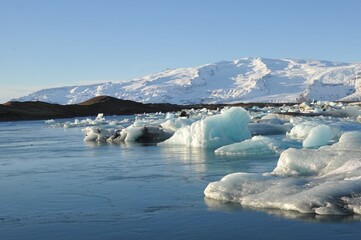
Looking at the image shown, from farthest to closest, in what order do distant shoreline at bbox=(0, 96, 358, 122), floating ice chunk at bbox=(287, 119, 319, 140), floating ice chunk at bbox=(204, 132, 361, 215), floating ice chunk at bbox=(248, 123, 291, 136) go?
distant shoreline at bbox=(0, 96, 358, 122), floating ice chunk at bbox=(248, 123, 291, 136), floating ice chunk at bbox=(287, 119, 319, 140), floating ice chunk at bbox=(204, 132, 361, 215)

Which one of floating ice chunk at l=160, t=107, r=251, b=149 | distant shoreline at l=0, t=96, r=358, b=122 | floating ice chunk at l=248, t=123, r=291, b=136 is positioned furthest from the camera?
distant shoreline at l=0, t=96, r=358, b=122

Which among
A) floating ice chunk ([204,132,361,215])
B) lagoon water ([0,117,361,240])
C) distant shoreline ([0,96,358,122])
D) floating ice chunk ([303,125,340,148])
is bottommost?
lagoon water ([0,117,361,240])

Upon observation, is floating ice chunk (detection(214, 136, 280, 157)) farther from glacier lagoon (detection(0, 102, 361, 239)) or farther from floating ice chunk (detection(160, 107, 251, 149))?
floating ice chunk (detection(160, 107, 251, 149))

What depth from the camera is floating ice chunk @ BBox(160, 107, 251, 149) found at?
17297mm

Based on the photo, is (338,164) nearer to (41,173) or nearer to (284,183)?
(284,183)

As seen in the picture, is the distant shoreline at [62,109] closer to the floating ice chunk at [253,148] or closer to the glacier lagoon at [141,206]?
the floating ice chunk at [253,148]

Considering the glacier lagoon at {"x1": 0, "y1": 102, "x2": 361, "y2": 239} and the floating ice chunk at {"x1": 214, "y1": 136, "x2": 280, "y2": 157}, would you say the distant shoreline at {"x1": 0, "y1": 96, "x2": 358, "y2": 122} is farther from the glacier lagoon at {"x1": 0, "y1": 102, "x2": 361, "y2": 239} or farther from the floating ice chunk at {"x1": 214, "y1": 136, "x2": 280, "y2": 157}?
the glacier lagoon at {"x1": 0, "y1": 102, "x2": 361, "y2": 239}

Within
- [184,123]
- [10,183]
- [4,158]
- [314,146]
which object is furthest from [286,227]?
[184,123]

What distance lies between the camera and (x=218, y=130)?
17.5 metres

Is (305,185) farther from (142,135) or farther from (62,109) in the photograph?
(62,109)

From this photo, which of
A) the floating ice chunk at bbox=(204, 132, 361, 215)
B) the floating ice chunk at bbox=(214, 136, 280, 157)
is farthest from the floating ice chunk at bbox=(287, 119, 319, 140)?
the floating ice chunk at bbox=(204, 132, 361, 215)

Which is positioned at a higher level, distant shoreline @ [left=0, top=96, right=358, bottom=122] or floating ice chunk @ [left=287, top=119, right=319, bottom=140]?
distant shoreline @ [left=0, top=96, right=358, bottom=122]

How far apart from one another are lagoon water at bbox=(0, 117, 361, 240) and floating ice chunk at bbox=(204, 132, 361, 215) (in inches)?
8.4

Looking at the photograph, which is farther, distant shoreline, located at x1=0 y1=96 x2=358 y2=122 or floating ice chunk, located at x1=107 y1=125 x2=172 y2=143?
distant shoreline, located at x1=0 y1=96 x2=358 y2=122
